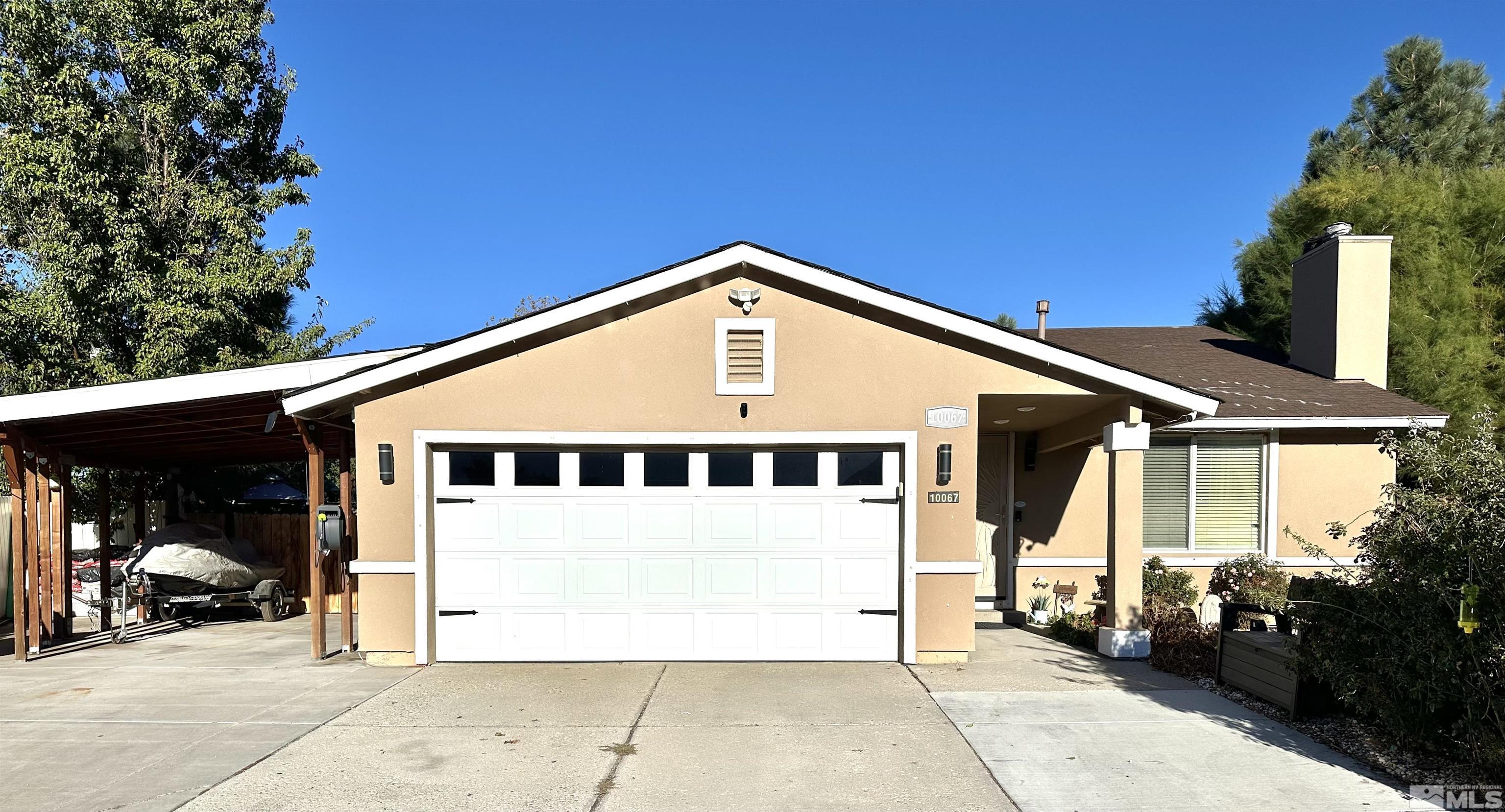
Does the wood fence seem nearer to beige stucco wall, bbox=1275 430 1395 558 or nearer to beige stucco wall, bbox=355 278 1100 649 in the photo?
beige stucco wall, bbox=355 278 1100 649

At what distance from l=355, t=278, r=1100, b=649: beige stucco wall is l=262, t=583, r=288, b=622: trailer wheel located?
14.4 feet

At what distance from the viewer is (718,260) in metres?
7.72

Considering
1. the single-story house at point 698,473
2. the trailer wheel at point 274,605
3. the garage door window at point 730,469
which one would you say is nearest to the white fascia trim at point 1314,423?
the single-story house at point 698,473

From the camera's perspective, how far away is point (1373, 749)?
5.37 meters

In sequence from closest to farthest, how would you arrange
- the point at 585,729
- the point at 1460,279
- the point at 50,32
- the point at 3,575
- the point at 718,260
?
the point at 585,729, the point at 718,260, the point at 3,575, the point at 50,32, the point at 1460,279

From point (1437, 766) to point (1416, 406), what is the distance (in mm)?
7074

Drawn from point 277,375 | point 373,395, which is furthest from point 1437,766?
point 277,375

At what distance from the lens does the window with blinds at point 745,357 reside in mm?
7891

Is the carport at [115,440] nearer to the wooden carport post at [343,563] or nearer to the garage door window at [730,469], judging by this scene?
the wooden carport post at [343,563]

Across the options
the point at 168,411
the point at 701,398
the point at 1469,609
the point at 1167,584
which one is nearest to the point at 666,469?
the point at 701,398

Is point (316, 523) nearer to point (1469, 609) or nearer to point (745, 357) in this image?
point (745, 357)

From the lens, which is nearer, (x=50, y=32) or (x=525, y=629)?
(x=525, y=629)

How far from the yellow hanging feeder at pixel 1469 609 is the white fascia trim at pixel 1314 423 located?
5409 millimetres

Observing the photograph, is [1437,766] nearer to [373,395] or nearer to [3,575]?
[373,395]
